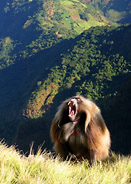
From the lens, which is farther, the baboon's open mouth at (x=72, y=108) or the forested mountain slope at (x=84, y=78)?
the forested mountain slope at (x=84, y=78)

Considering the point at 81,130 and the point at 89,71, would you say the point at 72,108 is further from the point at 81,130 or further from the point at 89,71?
the point at 89,71

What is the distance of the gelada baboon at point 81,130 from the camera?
9.84ft

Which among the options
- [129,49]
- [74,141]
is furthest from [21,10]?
[74,141]

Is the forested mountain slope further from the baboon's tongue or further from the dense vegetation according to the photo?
the baboon's tongue

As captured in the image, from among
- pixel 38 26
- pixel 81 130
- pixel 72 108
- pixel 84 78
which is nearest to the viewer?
pixel 72 108

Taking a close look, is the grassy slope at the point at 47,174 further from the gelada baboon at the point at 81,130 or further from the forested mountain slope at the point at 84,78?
the forested mountain slope at the point at 84,78

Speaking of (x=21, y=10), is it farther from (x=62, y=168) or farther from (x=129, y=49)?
(x=62, y=168)

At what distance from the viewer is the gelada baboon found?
118 inches

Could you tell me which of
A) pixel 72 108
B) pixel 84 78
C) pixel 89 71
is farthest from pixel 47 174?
pixel 89 71

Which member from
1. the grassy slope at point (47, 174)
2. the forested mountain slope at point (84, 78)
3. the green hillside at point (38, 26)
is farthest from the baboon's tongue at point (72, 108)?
the green hillside at point (38, 26)

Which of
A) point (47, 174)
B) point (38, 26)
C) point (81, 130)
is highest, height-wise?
point (38, 26)

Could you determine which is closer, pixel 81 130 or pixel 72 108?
pixel 72 108

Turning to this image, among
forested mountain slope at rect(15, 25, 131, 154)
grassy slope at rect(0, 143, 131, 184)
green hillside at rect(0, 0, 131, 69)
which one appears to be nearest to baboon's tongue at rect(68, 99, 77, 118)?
grassy slope at rect(0, 143, 131, 184)

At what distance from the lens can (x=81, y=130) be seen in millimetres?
3076
